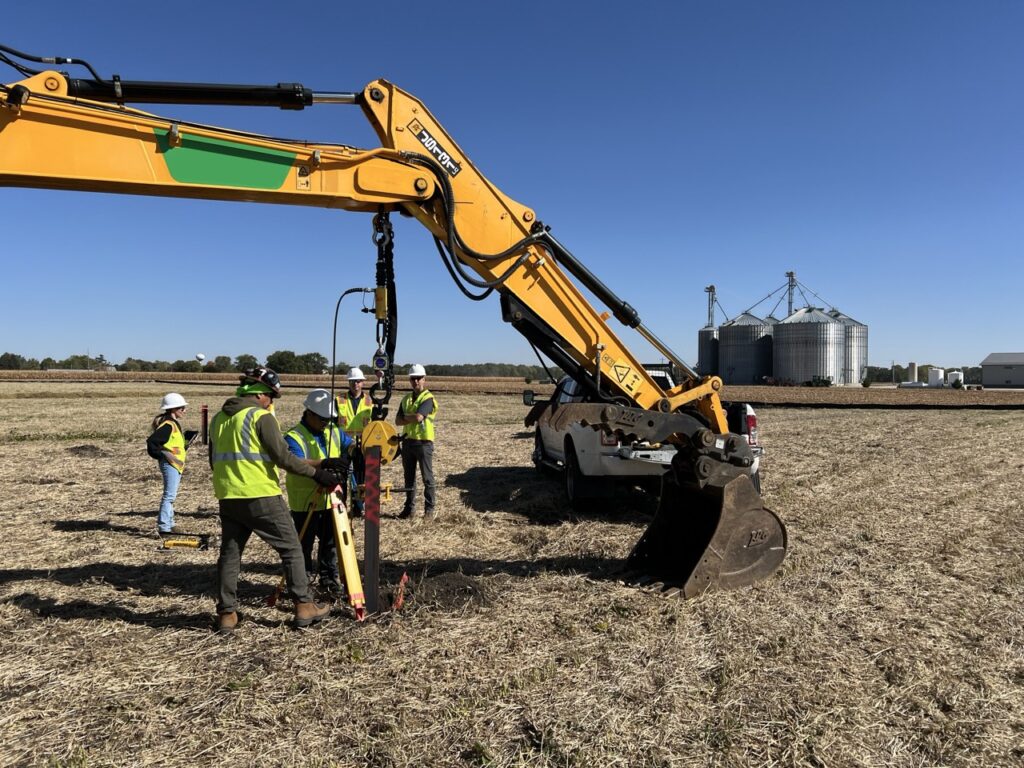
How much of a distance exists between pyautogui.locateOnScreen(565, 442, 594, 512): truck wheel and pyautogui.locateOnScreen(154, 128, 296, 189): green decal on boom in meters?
5.55

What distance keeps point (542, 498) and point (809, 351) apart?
207 ft

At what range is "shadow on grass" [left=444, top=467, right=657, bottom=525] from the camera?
8961 millimetres

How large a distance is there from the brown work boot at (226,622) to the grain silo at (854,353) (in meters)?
71.2

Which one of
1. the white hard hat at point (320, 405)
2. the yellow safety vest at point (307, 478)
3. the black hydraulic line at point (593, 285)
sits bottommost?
the yellow safety vest at point (307, 478)

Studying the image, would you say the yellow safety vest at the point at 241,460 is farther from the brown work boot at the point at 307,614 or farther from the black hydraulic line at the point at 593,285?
the black hydraulic line at the point at 593,285

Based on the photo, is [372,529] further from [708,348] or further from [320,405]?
[708,348]

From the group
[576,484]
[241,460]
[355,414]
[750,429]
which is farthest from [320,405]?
[750,429]

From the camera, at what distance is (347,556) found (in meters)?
5.42

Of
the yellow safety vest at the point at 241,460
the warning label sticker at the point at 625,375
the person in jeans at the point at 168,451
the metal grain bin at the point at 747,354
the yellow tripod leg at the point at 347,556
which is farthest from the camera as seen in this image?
the metal grain bin at the point at 747,354

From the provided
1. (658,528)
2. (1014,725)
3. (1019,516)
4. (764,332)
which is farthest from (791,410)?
(764,332)

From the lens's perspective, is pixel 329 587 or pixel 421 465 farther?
pixel 421 465

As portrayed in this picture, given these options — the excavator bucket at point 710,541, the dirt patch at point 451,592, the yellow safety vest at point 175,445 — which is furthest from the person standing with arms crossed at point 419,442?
the excavator bucket at point 710,541

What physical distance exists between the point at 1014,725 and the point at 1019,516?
20.3 ft

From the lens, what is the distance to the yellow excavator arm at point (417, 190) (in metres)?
4.36
